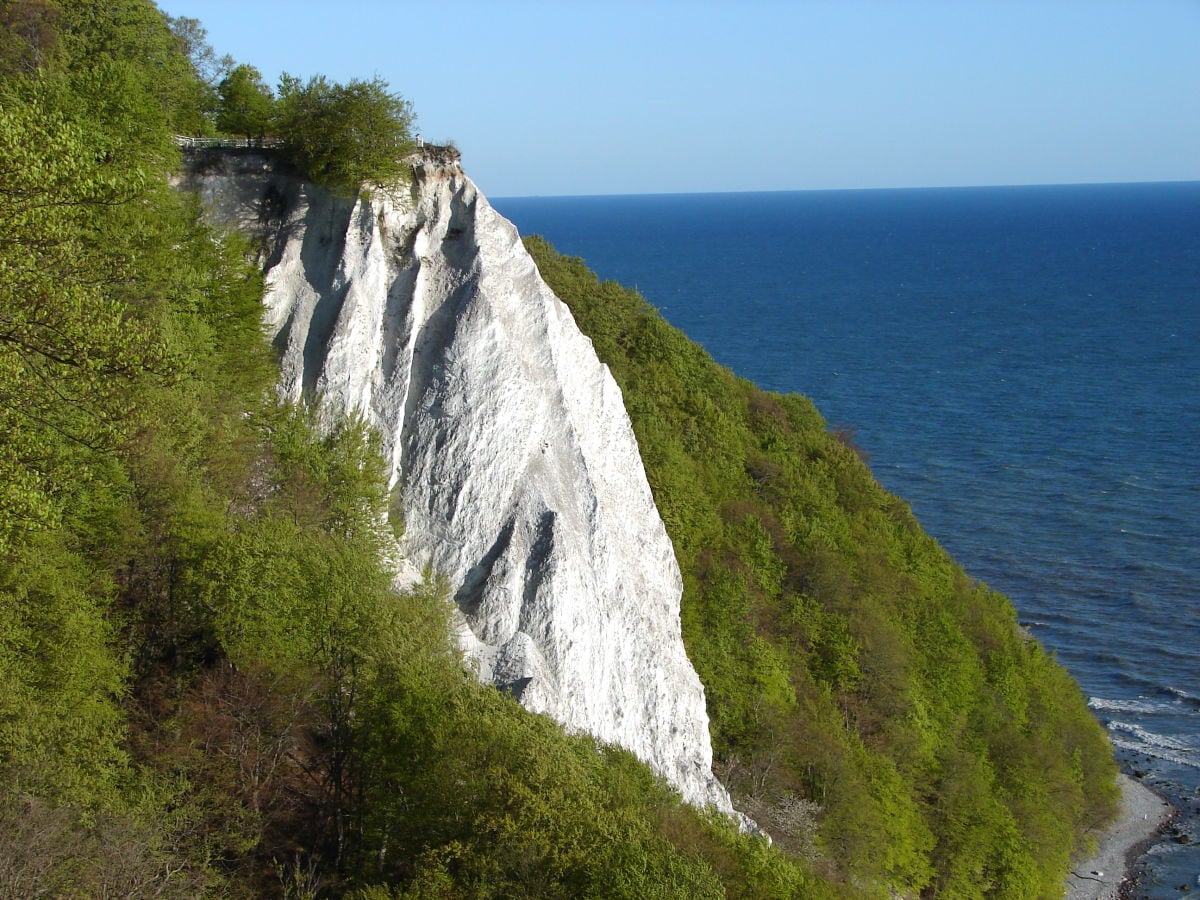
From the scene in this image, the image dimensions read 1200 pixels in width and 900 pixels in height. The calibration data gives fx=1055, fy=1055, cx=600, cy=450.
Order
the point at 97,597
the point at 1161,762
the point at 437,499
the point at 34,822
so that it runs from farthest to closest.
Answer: the point at 1161,762 < the point at 437,499 < the point at 97,597 < the point at 34,822

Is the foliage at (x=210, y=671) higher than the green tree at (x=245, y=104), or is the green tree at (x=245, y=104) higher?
the green tree at (x=245, y=104)

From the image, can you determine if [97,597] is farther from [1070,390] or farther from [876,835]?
[1070,390]

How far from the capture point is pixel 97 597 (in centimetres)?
2145

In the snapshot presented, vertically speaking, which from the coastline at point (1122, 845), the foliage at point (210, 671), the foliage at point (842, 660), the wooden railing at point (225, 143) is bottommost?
the coastline at point (1122, 845)

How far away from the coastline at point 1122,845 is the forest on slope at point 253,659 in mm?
2338

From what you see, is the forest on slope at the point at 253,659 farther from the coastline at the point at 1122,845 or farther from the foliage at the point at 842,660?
the coastline at the point at 1122,845

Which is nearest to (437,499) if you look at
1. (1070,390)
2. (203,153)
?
(203,153)

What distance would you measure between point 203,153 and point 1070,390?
8704 centimetres

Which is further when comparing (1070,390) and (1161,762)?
(1070,390)

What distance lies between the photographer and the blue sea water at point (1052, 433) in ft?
181

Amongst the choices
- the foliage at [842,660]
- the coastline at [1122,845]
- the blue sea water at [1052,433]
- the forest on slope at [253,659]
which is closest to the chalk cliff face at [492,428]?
the forest on slope at [253,659]

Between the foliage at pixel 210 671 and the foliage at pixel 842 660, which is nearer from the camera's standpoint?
the foliage at pixel 210 671

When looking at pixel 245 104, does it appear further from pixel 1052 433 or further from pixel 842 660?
pixel 1052 433

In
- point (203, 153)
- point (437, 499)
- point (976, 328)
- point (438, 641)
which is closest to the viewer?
point (438, 641)
